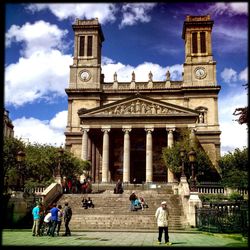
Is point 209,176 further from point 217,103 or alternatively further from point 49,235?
point 49,235

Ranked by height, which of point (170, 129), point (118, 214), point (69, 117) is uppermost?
point (69, 117)

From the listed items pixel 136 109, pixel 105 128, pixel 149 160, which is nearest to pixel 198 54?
pixel 136 109

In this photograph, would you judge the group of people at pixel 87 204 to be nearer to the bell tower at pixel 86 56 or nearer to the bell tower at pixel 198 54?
the bell tower at pixel 86 56

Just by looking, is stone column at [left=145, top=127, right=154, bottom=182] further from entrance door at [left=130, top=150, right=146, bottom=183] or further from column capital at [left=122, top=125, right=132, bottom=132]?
entrance door at [left=130, top=150, right=146, bottom=183]

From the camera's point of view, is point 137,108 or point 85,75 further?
point 85,75

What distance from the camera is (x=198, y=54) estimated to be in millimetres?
69000

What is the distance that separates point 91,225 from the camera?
2628 cm

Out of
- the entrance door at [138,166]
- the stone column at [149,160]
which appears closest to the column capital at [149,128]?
the stone column at [149,160]

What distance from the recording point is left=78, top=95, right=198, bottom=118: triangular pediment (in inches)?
2173

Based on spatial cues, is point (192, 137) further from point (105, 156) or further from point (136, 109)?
point (105, 156)

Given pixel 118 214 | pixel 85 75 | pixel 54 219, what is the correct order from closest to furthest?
pixel 54 219 → pixel 118 214 → pixel 85 75

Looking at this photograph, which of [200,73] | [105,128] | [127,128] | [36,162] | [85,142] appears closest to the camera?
[36,162]

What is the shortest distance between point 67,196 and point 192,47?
142 feet

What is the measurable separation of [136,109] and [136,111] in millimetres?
336
